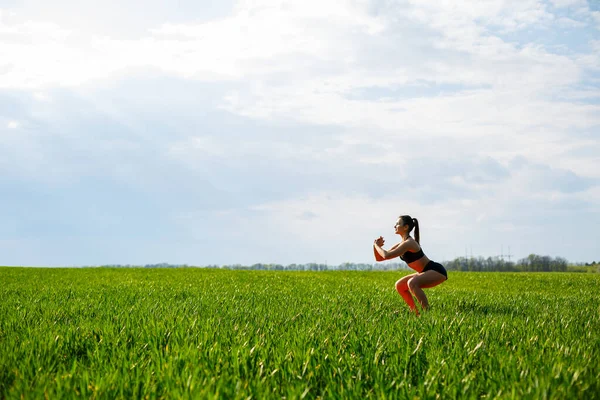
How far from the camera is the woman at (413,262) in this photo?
31.1ft

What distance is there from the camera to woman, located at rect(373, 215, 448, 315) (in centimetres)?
948

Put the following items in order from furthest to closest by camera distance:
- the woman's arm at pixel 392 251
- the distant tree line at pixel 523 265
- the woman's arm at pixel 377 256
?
1. the distant tree line at pixel 523 265
2. the woman's arm at pixel 377 256
3. the woman's arm at pixel 392 251

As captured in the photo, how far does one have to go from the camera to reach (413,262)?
392 inches

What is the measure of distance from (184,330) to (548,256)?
176854 millimetres

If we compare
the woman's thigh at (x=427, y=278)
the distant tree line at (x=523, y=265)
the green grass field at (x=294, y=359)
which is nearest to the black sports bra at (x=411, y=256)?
the woman's thigh at (x=427, y=278)

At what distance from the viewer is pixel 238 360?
4.73 m

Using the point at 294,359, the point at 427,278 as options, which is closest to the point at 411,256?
the point at 427,278

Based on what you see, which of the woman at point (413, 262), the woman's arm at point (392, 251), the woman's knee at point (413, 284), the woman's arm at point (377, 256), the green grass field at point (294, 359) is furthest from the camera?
the woman's knee at point (413, 284)

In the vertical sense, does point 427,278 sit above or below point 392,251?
below

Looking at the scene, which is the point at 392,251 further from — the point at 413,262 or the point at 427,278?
the point at 427,278

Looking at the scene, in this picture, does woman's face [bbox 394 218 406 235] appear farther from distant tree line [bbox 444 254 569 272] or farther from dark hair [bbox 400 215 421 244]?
distant tree line [bbox 444 254 569 272]

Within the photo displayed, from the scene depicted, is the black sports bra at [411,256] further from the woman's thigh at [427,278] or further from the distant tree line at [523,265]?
the distant tree line at [523,265]

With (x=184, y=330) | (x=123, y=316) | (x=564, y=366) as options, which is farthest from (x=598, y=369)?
(x=123, y=316)

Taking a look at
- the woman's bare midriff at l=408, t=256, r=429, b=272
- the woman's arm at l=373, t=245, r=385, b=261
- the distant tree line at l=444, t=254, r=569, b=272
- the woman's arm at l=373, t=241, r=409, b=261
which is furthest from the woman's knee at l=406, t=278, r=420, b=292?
the distant tree line at l=444, t=254, r=569, b=272
